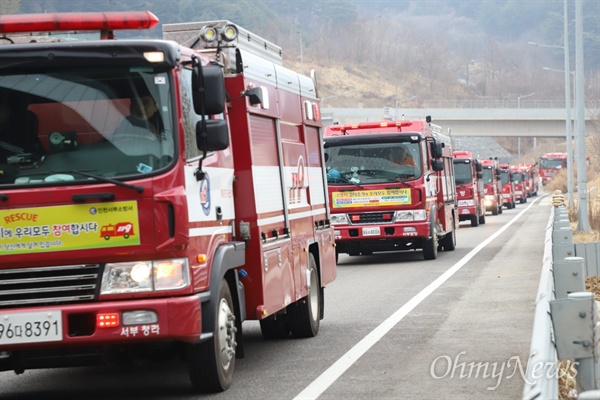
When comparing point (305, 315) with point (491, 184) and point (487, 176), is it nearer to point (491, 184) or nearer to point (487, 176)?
point (487, 176)

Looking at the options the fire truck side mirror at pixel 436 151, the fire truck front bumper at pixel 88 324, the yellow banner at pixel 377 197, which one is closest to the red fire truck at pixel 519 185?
the fire truck side mirror at pixel 436 151

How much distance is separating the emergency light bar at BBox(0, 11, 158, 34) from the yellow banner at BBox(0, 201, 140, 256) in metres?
1.32

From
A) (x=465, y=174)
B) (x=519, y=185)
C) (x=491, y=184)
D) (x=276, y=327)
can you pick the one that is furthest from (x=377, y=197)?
(x=519, y=185)

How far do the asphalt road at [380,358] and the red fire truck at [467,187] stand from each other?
26319 millimetres

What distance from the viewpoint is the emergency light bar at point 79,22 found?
908 centimetres

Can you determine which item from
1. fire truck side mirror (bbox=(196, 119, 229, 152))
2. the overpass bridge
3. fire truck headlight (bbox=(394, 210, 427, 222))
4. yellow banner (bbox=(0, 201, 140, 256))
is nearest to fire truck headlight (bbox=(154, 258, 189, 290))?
yellow banner (bbox=(0, 201, 140, 256))

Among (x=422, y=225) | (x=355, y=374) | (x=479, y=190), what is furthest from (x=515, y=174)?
(x=355, y=374)

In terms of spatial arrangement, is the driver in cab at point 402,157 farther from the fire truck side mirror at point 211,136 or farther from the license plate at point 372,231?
the fire truck side mirror at point 211,136

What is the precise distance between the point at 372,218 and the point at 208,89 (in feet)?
53.6

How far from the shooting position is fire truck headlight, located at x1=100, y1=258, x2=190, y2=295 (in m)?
8.72

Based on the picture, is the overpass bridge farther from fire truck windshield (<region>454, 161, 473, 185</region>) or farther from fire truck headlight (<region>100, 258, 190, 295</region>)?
fire truck headlight (<region>100, 258, 190, 295</region>)

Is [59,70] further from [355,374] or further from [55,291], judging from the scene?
[355,374]

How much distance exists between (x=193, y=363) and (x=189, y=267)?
1.01 metres

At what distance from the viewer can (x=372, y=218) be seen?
25.1 meters
